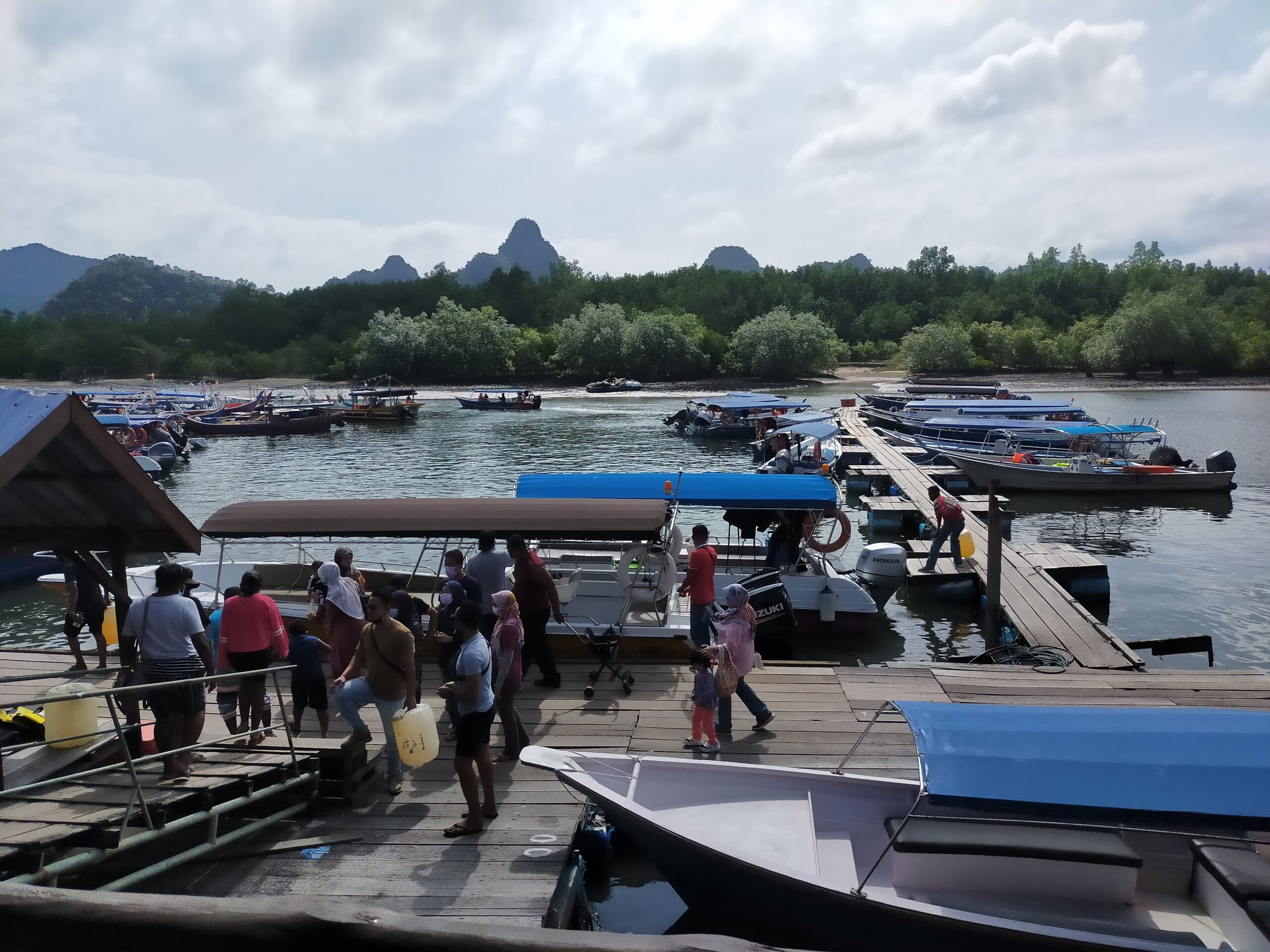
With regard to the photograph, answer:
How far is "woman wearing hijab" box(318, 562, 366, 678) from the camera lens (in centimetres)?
882

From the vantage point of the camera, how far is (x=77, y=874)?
218 inches

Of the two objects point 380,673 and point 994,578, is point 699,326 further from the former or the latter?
point 380,673

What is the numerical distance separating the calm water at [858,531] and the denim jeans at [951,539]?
100cm

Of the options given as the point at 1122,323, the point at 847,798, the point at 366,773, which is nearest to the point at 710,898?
the point at 847,798

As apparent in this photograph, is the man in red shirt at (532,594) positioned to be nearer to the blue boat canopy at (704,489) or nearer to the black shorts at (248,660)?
the black shorts at (248,660)

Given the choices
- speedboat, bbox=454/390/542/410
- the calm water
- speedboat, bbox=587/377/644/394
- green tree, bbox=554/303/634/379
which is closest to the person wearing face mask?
the calm water

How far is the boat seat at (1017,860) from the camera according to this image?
5918 millimetres

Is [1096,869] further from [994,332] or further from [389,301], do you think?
[389,301]

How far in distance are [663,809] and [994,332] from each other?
4381 inches

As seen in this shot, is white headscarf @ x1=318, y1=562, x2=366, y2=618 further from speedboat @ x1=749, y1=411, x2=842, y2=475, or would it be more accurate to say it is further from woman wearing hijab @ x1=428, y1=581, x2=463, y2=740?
speedboat @ x1=749, y1=411, x2=842, y2=475

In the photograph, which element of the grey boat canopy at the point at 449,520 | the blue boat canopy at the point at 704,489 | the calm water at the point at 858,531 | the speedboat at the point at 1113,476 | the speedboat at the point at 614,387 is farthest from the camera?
the speedboat at the point at 614,387

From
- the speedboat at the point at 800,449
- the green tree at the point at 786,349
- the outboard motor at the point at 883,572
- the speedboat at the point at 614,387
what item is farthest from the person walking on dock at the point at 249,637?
the green tree at the point at 786,349

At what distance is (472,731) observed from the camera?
6.99 metres

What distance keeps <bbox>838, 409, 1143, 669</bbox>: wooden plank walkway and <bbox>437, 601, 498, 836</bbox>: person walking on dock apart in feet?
31.1
